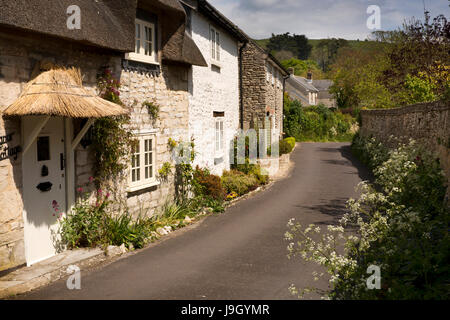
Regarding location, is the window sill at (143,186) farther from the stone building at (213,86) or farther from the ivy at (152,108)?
the stone building at (213,86)

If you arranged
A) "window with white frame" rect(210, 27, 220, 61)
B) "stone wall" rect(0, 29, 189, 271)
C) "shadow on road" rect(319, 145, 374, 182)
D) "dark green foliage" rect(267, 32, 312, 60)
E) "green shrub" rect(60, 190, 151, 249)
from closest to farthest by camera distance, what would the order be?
"stone wall" rect(0, 29, 189, 271)
"green shrub" rect(60, 190, 151, 249)
"window with white frame" rect(210, 27, 220, 61)
"shadow on road" rect(319, 145, 374, 182)
"dark green foliage" rect(267, 32, 312, 60)

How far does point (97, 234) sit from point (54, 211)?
954mm

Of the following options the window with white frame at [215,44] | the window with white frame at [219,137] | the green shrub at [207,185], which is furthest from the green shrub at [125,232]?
the window with white frame at [215,44]

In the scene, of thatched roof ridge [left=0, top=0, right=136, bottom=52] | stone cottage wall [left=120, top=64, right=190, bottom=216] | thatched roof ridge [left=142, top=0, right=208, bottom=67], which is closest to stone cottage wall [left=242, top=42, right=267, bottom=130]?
stone cottage wall [left=120, top=64, right=190, bottom=216]

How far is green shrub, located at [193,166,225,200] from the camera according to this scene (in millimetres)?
12172

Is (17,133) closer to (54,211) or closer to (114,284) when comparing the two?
(54,211)

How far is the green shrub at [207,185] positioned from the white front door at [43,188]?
5.11 m

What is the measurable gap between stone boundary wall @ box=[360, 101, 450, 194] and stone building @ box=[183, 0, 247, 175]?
6446mm

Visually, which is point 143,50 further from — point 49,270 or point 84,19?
point 49,270

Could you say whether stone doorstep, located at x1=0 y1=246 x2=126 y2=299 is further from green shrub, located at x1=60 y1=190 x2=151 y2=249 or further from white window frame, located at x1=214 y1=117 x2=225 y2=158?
white window frame, located at x1=214 y1=117 x2=225 y2=158

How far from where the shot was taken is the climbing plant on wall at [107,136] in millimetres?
8109

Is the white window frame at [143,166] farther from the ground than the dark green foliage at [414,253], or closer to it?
farther from the ground

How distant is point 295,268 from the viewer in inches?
270

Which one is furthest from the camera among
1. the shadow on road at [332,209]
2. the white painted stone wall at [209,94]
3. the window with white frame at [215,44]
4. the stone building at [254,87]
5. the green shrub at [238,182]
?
the stone building at [254,87]
